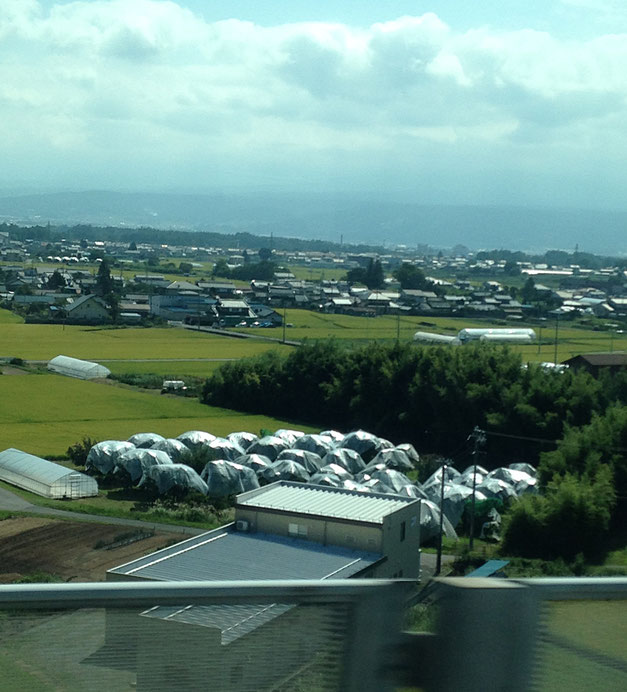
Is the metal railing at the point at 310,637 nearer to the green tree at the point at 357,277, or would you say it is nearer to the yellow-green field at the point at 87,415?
the yellow-green field at the point at 87,415

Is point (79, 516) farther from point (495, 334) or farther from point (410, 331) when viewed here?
point (410, 331)

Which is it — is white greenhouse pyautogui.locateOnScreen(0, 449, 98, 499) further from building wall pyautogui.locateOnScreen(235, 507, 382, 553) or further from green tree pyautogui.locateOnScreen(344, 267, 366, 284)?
green tree pyautogui.locateOnScreen(344, 267, 366, 284)

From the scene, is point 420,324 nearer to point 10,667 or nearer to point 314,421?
point 314,421

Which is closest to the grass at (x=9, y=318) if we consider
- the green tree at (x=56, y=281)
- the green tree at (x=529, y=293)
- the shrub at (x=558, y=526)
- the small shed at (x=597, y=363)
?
the green tree at (x=56, y=281)

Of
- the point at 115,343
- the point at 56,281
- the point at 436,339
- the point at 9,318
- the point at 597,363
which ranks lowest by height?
the point at 115,343

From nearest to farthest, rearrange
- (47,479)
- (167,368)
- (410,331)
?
(47,479) < (167,368) < (410,331)

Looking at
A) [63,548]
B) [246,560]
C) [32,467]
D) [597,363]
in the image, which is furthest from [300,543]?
[597,363]

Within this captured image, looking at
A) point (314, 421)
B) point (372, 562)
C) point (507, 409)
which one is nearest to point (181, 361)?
point (314, 421)
